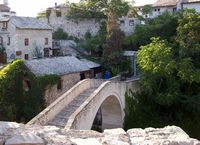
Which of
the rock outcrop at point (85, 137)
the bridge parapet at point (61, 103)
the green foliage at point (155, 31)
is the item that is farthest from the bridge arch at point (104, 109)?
the green foliage at point (155, 31)

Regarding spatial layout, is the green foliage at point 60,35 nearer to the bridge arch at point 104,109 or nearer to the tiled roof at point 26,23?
the tiled roof at point 26,23

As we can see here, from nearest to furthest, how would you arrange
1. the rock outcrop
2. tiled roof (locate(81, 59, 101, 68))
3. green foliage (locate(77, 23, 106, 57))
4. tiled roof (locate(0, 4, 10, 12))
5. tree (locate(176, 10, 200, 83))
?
the rock outcrop → tree (locate(176, 10, 200, 83)) → tiled roof (locate(81, 59, 101, 68)) → green foliage (locate(77, 23, 106, 57)) → tiled roof (locate(0, 4, 10, 12))

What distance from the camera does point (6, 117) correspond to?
68.3 feet

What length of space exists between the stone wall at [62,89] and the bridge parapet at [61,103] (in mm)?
3341

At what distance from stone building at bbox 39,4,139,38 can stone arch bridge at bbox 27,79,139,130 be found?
1691 centimetres

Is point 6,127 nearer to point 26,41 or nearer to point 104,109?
point 104,109

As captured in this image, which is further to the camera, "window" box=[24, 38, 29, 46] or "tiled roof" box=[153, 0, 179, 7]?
"tiled roof" box=[153, 0, 179, 7]

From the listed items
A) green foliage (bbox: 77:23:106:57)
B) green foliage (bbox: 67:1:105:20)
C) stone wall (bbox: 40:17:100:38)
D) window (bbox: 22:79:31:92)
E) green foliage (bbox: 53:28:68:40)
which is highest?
green foliage (bbox: 67:1:105:20)

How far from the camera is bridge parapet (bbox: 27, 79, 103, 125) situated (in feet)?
45.4

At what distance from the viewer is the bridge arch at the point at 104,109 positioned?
15055mm

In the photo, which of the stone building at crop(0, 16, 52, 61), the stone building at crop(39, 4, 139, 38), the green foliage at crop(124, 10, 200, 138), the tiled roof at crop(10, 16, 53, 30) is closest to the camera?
the green foliage at crop(124, 10, 200, 138)

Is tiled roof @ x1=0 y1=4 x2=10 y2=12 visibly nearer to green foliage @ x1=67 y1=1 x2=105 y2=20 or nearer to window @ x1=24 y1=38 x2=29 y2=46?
green foliage @ x1=67 y1=1 x2=105 y2=20

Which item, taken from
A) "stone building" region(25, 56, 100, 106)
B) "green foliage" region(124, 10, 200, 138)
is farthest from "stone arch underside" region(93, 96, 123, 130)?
"stone building" region(25, 56, 100, 106)

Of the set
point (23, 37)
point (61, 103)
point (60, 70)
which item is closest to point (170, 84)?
point (60, 70)
